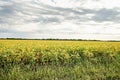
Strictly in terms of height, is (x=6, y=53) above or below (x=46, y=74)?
above

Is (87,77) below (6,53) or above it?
below

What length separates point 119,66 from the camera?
12.3m

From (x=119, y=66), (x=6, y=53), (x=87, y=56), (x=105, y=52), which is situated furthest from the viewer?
(x=105, y=52)

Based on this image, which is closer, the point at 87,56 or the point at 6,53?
the point at 6,53

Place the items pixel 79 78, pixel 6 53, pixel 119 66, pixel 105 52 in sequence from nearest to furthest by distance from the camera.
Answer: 1. pixel 79 78
2. pixel 6 53
3. pixel 119 66
4. pixel 105 52

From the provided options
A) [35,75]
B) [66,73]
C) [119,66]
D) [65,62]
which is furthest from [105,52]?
[35,75]

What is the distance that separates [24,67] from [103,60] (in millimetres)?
5150

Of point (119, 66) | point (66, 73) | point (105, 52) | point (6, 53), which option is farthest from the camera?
point (105, 52)

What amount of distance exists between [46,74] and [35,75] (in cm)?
57

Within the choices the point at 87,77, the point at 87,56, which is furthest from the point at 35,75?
the point at 87,56

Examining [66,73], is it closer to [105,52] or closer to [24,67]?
[24,67]

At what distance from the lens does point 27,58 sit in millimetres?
11727

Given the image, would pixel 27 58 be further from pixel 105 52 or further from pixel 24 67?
pixel 105 52

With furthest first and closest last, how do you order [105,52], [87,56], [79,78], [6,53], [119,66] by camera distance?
[105,52], [87,56], [119,66], [6,53], [79,78]
